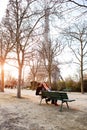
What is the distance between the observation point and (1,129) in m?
9.04

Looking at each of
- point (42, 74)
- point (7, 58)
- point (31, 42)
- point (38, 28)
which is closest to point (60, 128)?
point (38, 28)

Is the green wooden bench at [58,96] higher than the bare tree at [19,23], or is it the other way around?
the bare tree at [19,23]

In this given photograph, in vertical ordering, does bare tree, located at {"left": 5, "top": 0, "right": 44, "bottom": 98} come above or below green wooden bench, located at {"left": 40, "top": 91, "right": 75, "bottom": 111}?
above

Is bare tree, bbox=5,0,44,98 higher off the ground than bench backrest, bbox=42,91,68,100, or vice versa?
bare tree, bbox=5,0,44,98

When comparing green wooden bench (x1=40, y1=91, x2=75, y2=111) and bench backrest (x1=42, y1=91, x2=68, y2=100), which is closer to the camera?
green wooden bench (x1=40, y1=91, x2=75, y2=111)

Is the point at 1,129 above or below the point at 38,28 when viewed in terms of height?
below

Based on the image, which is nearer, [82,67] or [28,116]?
[28,116]

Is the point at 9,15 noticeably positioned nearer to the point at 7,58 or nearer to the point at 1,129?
the point at 7,58

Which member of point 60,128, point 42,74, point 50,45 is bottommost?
point 60,128

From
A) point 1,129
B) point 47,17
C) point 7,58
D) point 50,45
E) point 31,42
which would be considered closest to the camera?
point 1,129

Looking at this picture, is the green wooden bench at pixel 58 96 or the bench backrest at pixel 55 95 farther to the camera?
the bench backrest at pixel 55 95

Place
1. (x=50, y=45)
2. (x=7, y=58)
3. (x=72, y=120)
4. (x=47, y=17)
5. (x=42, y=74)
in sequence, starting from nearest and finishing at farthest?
(x=72, y=120), (x=47, y=17), (x=7, y=58), (x=50, y=45), (x=42, y=74)

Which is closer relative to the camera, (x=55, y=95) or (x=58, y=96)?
(x=58, y=96)

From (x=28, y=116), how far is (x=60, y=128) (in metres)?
2.53
